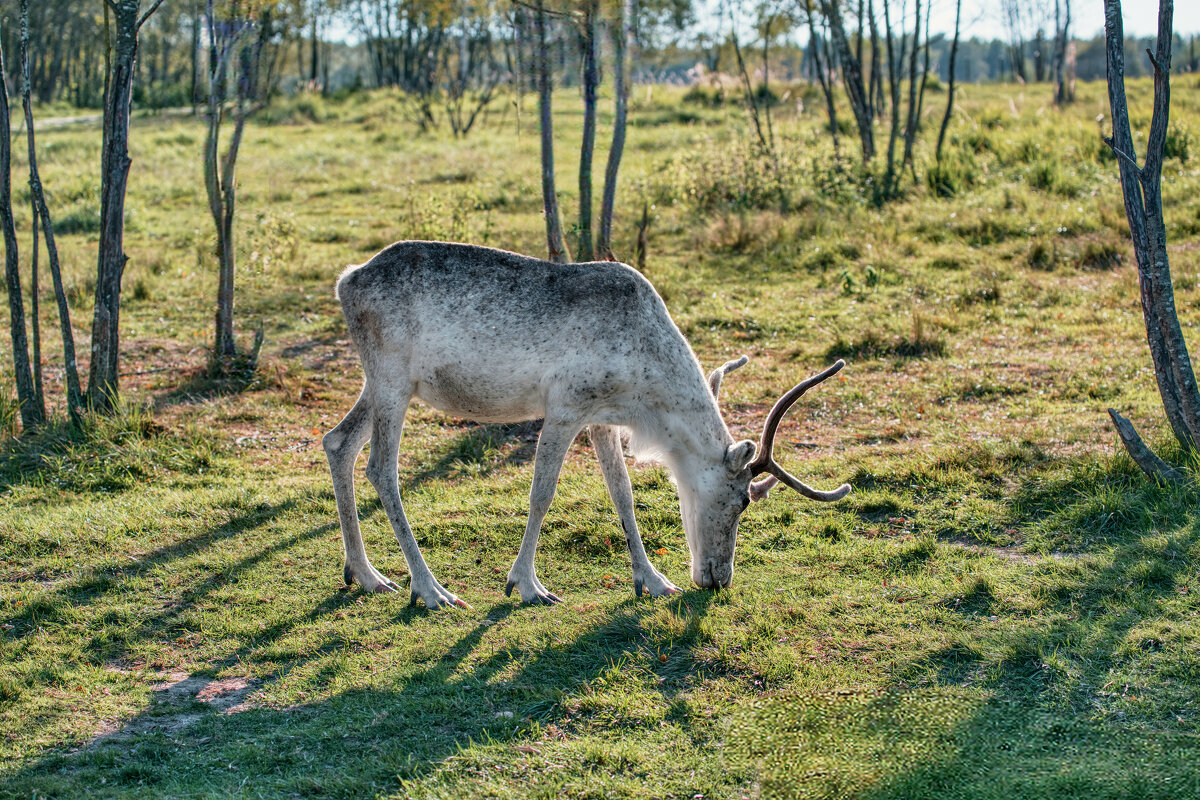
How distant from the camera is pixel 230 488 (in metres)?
7.46

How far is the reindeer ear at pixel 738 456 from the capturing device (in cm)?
540

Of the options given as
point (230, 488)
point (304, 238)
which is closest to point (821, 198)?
point (304, 238)

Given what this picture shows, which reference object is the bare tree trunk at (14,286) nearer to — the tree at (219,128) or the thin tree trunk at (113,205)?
the thin tree trunk at (113,205)

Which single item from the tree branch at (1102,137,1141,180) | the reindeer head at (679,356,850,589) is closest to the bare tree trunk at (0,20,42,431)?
the reindeer head at (679,356,850,589)

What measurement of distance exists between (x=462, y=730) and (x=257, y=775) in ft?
2.73

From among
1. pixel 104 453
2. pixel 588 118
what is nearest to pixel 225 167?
pixel 104 453

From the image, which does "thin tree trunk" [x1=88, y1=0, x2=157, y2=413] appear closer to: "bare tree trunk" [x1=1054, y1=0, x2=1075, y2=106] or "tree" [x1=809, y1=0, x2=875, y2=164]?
"tree" [x1=809, y1=0, x2=875, y2=164]

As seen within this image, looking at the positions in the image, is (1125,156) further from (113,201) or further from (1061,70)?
(1061,70)

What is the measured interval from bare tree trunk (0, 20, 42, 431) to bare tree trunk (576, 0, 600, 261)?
5034 mm

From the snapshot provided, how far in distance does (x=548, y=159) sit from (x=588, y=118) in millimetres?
757

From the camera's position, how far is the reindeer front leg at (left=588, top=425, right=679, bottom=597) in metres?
5.88

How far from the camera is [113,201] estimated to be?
810cm

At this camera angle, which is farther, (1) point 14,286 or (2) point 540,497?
(1) point 14,286

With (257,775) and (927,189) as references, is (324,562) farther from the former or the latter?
(927,189)
